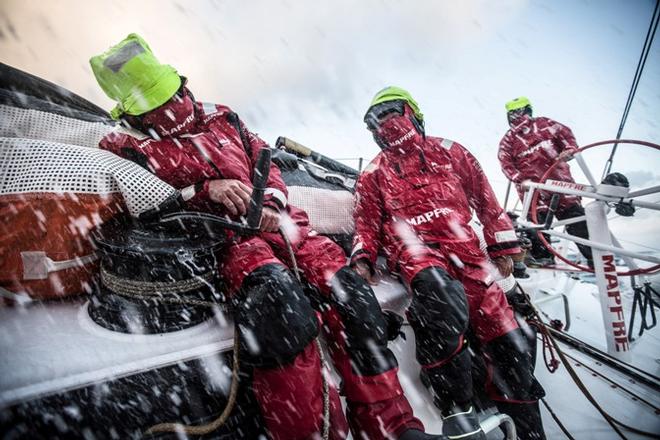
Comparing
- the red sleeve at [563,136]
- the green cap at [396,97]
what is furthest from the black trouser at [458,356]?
the red sleeve at [563,136]

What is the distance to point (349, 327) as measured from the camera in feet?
3.44

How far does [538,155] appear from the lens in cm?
336

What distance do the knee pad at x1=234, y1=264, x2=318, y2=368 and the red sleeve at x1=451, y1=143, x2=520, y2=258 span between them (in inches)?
54.9

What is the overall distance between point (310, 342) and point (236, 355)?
244 mm

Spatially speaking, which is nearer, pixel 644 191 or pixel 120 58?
pixel 120 58

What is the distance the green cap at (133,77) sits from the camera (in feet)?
3.78

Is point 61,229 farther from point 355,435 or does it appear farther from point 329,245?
point 355,435

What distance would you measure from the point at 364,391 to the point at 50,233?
128cm

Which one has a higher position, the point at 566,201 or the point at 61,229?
the point at 566,201

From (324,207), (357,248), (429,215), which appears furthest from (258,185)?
(324,207)

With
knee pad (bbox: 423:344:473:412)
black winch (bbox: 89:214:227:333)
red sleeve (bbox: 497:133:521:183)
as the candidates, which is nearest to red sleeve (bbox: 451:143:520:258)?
knee pad (bbox: 423:344:473:412)

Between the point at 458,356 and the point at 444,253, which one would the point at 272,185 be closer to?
the point at 444,253

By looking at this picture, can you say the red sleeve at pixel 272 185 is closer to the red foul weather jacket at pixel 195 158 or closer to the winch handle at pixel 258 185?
the red foul weather jacket at pixel 195 158

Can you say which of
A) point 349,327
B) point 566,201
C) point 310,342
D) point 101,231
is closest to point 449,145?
point 349,327
